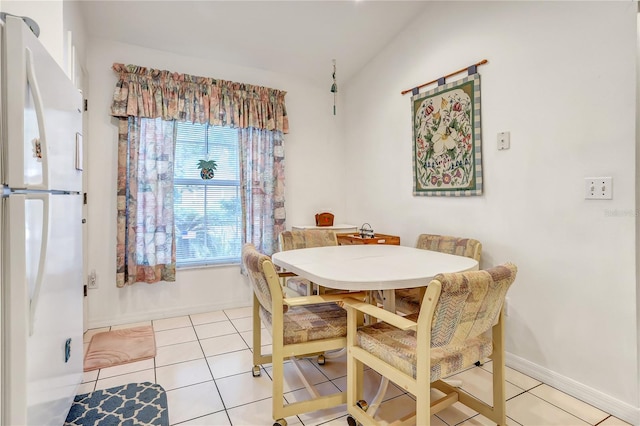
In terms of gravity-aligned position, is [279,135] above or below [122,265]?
above

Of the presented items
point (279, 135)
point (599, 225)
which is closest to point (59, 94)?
point (279, 135)

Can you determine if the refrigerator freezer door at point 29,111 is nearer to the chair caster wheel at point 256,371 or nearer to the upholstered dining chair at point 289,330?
the upholstered dining chair at point 289,330

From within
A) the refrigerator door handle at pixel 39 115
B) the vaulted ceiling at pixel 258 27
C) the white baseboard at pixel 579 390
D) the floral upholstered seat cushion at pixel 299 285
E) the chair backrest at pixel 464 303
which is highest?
the vaulted ceiling at pixel 258 27

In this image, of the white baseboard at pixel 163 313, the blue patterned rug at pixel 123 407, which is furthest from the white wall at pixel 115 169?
the blue patterned rug at pixel 123 407

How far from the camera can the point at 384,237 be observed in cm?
312

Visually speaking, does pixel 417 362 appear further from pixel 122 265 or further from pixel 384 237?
pixel 122 265

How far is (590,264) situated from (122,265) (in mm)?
3473

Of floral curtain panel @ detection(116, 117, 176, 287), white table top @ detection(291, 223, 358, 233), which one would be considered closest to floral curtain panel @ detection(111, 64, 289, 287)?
floral curtain panel @ detection(116, 117, 176, 287)

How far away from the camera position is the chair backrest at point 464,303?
1.13m

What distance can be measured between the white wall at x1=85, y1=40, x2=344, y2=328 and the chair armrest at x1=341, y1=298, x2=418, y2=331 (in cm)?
226

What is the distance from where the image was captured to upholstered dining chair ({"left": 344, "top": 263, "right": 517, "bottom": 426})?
3.80 ft

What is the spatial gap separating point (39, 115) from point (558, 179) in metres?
2.55

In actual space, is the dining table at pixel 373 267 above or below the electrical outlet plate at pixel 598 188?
below

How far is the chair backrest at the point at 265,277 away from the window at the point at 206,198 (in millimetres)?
1873
